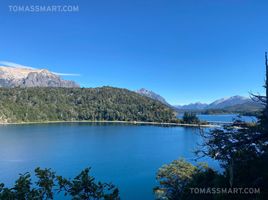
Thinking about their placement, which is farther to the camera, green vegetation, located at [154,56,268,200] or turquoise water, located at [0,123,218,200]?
turquoise water, located at [0,123,218,200]

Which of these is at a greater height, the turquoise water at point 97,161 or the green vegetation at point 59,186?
the green vegetation at point 59,186

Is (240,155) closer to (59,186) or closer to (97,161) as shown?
(59,186)

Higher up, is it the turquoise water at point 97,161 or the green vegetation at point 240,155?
the green vegetation at point 240,155

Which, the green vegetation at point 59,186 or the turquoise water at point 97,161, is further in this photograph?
the turquoise water at point 97,161

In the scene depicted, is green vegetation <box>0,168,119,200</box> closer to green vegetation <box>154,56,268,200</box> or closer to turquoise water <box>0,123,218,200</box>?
green vegetation <box>154,56,268,200</box>

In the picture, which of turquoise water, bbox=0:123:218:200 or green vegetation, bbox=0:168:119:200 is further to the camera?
turquoise water, bbox=0:123:218:200

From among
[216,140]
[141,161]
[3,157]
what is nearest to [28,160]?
[3,157]

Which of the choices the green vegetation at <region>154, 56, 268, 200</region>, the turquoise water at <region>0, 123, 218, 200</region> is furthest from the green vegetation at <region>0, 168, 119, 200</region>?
the turquoise water at <region>0, 123, 218, 200</region>

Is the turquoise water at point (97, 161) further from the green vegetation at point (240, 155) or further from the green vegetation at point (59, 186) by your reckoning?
the green vegetation at point (59, 186)

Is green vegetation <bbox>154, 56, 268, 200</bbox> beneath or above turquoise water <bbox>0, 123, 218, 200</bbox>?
above

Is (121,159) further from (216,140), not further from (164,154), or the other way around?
(216,140)

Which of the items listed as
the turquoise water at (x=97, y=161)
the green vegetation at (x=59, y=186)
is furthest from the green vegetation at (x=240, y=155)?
the turquoise water at (x=97, y=161)

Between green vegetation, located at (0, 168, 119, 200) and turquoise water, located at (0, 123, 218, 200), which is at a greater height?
green vegetation, located at (0, 168, 119, 200)

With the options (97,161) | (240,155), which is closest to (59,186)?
(240,155)
